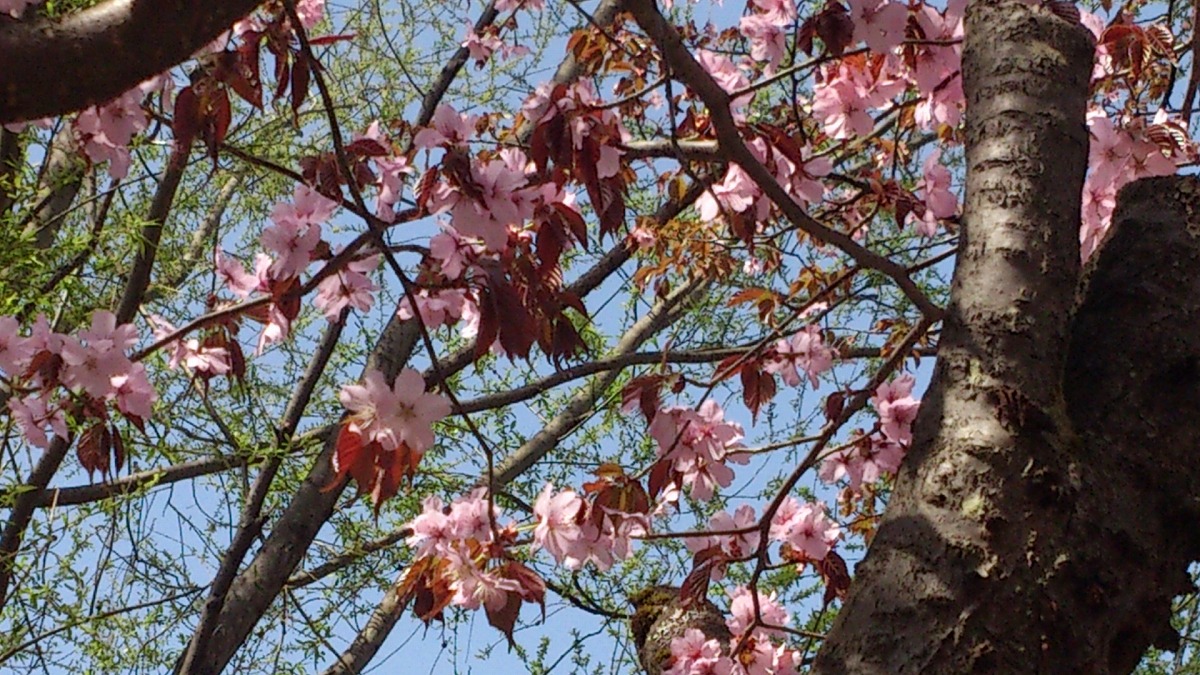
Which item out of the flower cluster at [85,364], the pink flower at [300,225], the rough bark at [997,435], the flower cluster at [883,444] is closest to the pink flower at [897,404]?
the flower cluster at [883,444]

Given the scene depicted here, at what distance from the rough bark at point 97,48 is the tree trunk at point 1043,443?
605 millimetres

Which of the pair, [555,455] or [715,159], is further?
[555,455]

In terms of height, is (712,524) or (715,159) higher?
(715,159)

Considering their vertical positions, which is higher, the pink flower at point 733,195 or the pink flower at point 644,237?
the pink flower at point 644,237

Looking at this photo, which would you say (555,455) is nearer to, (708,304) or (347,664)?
(708,304)

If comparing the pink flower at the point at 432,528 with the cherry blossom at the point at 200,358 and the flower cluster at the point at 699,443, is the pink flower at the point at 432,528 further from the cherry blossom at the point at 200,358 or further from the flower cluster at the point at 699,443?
the cherry blossom at the point at 200,358

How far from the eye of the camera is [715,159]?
1.19 meters

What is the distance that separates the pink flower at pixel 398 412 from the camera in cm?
107

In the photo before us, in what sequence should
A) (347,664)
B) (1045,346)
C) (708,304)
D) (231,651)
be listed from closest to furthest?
(1045,346)
(231,651)
(347,664)
(708,304)

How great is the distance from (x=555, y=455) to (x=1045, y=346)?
2.75 m

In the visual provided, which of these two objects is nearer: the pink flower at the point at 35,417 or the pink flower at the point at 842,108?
the pink flower at the point at 35,417

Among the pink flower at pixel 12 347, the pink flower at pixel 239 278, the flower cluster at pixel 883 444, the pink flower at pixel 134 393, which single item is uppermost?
the pink flower at pixel 239 278

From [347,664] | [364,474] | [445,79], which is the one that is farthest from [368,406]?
[445,79]

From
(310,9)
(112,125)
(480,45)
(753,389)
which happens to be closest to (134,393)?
(112,125)
